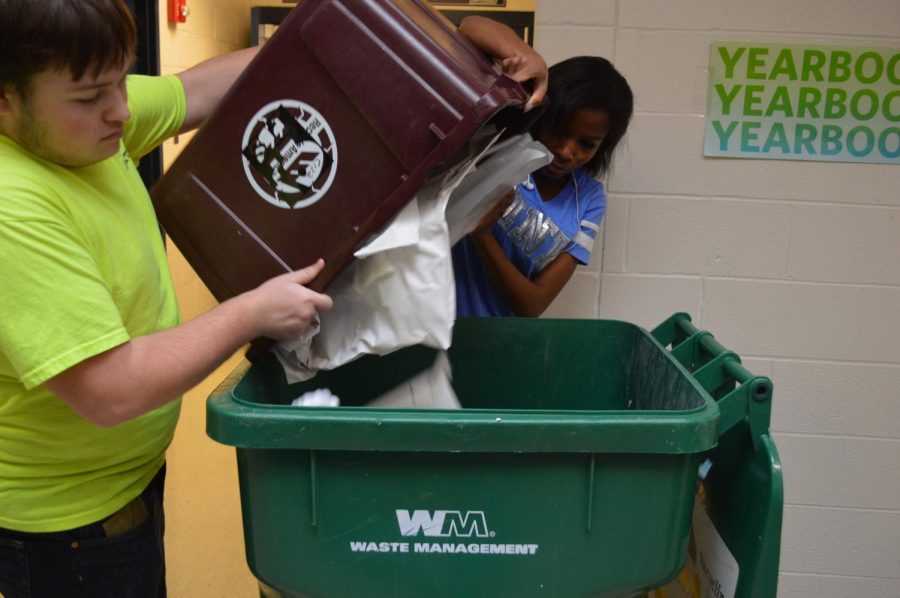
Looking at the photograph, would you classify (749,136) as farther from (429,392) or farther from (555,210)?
(429,392)

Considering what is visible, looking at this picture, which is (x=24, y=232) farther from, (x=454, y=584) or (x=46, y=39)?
(x=454, y=584)

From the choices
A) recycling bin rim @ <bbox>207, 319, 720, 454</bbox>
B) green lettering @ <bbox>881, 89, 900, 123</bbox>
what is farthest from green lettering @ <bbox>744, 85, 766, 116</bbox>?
recycling bin rim @ <bbox>207, 319, 720, 454</bbox>

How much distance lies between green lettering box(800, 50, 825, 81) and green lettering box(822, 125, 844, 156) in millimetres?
110

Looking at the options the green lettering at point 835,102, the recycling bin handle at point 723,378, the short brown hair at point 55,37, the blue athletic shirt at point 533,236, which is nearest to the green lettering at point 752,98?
the green lettering at point 835,102

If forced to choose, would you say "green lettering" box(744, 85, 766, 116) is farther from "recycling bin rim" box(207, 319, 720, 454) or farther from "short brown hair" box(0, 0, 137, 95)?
"short brown hair" box(0, 0, 137, 95)

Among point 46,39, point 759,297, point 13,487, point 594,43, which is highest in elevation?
point 594,43

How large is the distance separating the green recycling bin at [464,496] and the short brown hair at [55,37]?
0.42 metres

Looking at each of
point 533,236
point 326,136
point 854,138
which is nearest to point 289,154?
point 326,136

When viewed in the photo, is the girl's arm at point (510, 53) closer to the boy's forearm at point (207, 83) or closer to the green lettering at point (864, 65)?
the boy's forearm at point (207, 83)

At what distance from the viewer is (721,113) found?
180 centimetres

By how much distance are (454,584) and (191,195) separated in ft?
2.11

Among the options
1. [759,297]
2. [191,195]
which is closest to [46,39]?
[191,195]

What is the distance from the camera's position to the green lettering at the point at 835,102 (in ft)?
5.86

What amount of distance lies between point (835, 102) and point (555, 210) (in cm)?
67
